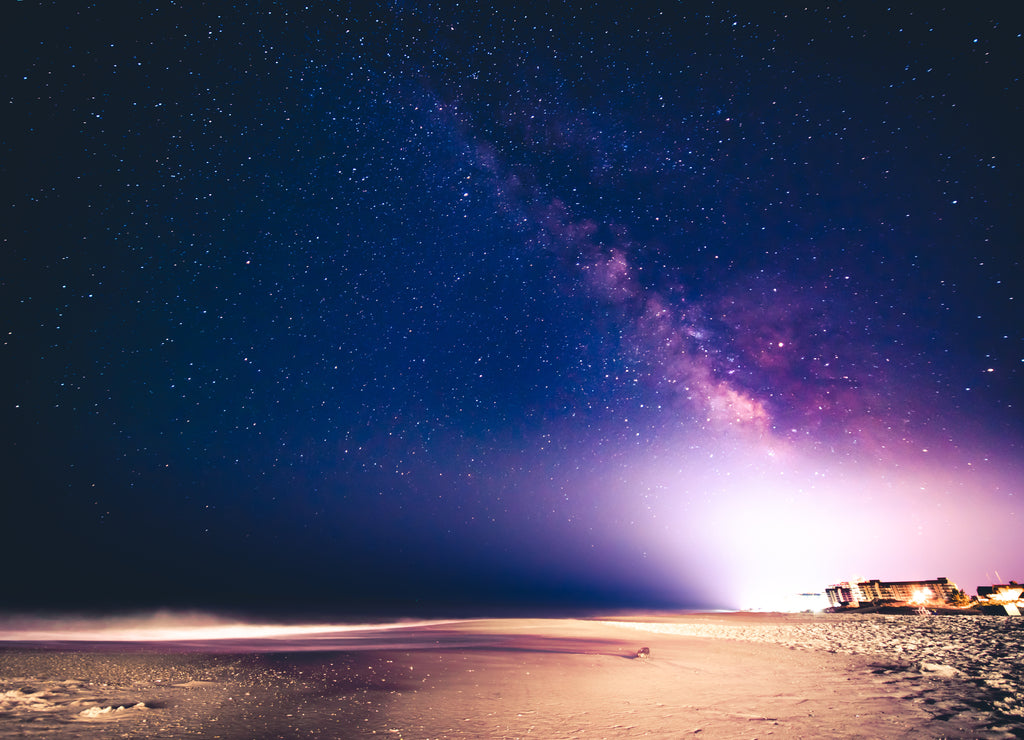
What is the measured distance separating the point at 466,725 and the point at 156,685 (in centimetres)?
780

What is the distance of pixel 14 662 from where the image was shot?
1163cm

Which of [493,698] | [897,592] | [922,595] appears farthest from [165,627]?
[897,592]

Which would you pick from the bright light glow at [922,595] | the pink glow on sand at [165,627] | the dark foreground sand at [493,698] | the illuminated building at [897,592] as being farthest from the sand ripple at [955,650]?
the bright light glow at [922,595]

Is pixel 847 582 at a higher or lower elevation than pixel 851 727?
lower

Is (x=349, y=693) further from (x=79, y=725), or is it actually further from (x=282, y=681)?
(x=79, y=725)

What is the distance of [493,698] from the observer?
8594 mm

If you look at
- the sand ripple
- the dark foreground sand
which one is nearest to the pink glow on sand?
the dark foreground sand

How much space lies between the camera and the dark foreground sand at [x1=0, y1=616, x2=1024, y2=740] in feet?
21.2

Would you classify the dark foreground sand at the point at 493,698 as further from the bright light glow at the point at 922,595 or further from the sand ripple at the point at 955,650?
the bright light glow at the point at 922,595

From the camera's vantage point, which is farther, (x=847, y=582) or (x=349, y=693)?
(x=847, y=582)

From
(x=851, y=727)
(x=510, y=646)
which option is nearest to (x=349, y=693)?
(x=851, y=727)

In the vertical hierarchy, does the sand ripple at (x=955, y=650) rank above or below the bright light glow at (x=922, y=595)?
above

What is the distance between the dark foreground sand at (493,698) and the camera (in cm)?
645

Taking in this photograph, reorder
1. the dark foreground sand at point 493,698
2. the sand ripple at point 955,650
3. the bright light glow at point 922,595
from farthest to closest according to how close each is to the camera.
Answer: the bright light glow at point 922,595 < the sand ripple at point 955,650 < the dark foreground sand at point 493,698
